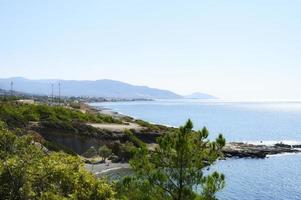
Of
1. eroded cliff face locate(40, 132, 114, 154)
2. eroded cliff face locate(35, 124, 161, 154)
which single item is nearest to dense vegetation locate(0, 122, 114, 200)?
eroded cliff face locate(40, 132, 114, 154)

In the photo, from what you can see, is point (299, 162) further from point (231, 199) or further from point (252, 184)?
point (231, 199)

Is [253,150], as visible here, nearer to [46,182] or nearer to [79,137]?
[79,137]

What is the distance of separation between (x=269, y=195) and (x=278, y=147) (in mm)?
61307

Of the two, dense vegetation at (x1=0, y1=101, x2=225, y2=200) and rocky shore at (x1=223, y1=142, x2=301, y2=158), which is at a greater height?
dense vegetation at (x1=0, y1=101, x2=225, y2=200)

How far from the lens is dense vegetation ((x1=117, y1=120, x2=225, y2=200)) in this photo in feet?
83.1

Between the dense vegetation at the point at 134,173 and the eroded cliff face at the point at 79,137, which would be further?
the eroded cliff face at the point at 79,137

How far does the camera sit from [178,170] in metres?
25.8

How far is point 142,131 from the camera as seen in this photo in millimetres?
109062

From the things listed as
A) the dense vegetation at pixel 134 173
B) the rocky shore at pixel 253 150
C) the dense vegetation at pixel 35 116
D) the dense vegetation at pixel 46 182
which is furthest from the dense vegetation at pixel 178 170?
the rocky shore at pixel 253 150

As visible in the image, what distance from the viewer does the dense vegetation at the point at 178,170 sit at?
25.3 meters

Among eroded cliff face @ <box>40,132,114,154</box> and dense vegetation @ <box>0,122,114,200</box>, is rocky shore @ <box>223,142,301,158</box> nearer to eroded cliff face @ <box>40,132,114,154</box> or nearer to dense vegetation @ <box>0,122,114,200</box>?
eroded cliff face @ <box>40,132,114,154</box>

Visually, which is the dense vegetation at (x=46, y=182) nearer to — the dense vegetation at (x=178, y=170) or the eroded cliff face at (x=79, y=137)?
the dense vegetation at (x=178, y=170)

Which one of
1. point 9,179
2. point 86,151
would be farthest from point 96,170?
point 9,179

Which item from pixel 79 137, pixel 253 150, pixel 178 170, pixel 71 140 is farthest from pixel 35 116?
pixel 178 170
